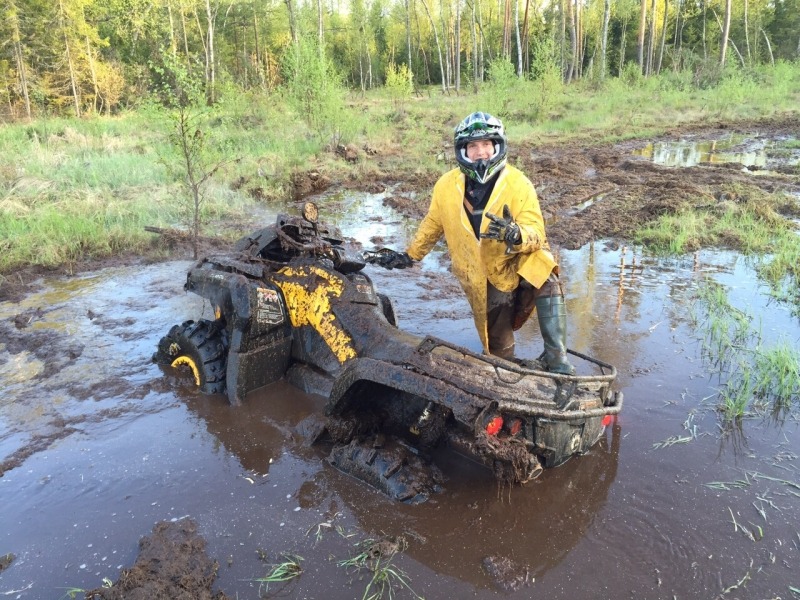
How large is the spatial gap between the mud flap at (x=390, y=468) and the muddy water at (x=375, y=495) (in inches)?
3.1

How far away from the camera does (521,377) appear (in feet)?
9.38

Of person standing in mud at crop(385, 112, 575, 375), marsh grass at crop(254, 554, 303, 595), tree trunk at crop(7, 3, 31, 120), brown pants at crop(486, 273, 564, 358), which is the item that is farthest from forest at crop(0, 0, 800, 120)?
marsh grass at crop(254, 554, 303, 595)

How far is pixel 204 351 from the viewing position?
438cm

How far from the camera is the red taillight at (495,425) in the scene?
8.51 feet

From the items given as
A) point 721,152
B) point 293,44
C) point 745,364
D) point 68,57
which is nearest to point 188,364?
point 745,364

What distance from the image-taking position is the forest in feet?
77.7

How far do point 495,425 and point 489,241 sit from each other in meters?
1.62

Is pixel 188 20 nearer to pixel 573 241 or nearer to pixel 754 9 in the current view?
pixel 573 241

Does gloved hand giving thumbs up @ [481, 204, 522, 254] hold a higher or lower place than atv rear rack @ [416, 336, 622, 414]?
higher

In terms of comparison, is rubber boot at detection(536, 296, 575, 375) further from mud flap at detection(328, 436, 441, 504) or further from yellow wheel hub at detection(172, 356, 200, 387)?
yellow wheel hub at detection(172, 356, 200, 387)

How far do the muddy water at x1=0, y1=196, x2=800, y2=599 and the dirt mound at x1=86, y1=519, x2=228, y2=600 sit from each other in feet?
0.31

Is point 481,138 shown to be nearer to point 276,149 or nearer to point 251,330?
point 251,330

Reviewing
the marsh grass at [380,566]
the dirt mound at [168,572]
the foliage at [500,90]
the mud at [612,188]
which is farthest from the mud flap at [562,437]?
the foliage at [500,90]

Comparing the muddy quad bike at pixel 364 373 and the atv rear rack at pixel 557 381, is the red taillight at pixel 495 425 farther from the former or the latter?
the atv rear rack at pixel 557 381
